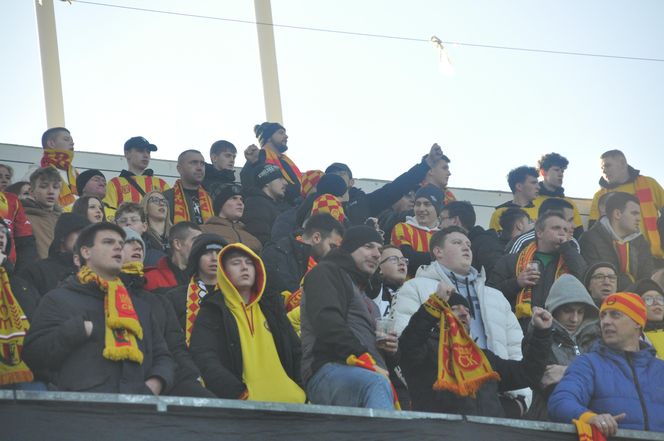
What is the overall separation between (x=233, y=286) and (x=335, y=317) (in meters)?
0.71

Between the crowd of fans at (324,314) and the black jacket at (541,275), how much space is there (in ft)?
0.05

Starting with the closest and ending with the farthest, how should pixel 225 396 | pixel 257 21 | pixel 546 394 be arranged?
1. pixel 225 396
2. pixel 546 394
3. pixel 257 21

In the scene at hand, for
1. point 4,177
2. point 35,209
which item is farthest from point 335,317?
point 4,177

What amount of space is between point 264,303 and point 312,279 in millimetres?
407

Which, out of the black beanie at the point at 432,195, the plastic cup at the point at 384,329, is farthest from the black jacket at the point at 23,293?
the black beanie at the point at 432,195

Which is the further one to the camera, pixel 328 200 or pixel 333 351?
pixel 328 200

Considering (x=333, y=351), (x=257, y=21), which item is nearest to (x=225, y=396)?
(x=333, y=351)

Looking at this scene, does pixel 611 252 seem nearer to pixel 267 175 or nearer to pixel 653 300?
pixel 653 300

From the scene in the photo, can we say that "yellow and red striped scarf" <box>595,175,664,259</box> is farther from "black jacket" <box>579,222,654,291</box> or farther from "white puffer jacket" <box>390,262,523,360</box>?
"white puffer jacket" <box>390,262,523,360</box>

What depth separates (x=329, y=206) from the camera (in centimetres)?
1147

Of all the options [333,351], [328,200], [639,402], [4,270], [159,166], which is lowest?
[639,402]

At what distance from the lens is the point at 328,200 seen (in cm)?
1157

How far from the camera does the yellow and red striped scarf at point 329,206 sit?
11.4m

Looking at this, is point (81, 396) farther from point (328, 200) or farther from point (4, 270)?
point (328, 200)
